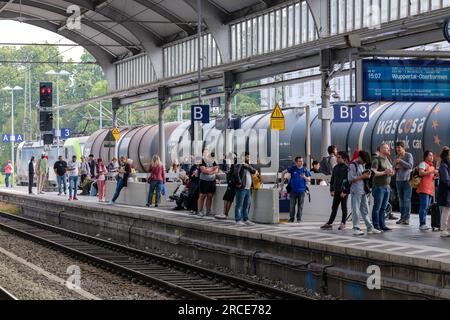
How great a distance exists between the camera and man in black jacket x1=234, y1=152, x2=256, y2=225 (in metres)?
21.5

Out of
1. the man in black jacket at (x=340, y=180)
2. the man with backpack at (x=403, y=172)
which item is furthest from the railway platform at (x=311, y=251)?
the man in black jacket at (x=340, y=180)

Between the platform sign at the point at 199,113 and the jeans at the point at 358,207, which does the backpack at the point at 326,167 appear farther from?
the platform sign at the point at 199,113

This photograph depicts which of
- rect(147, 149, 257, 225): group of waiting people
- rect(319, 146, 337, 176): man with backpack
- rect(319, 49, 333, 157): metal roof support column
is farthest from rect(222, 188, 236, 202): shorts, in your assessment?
rect(319, 49, 333, 157): metal roof support column

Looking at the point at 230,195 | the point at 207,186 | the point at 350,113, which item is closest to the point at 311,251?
the point at 230,195

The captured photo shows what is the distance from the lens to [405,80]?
68.3 feet

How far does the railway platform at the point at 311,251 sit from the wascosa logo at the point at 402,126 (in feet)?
14.5

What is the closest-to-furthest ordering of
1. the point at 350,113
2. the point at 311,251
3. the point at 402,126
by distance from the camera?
the point at 311,251, the point at 350,113, the point at 402,126

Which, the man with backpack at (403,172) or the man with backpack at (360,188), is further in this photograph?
the man with backpack at (403,172)

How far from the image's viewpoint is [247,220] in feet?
71.9

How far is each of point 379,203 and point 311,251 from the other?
3079 mm

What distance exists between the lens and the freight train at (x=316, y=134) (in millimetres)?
26125

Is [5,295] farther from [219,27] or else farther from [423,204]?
[219,27]

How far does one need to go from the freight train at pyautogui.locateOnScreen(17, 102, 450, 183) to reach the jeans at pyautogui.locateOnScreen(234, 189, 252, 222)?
6410 mm

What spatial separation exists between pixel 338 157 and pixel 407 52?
8.44 ft
